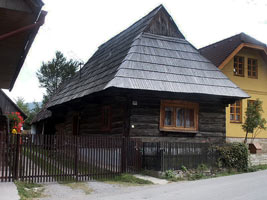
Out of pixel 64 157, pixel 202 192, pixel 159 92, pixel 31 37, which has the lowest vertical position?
pixel 202 192

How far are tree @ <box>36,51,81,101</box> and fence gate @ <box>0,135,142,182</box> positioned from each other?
132 feet

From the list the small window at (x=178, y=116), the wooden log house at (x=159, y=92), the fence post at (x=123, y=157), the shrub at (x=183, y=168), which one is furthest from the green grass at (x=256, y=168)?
the fence post at (x=123, y=157)

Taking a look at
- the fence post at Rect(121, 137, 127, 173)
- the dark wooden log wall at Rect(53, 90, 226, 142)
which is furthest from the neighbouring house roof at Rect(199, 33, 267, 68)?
the fence post at Rect(121, 137, 127, 173)

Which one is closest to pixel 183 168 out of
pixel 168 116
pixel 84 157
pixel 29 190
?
pixel 168 116

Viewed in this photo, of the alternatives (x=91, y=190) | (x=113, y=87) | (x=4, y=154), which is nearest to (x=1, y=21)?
(x=4, y=154)

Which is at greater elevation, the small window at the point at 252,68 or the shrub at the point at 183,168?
the small window at the point at 252,68

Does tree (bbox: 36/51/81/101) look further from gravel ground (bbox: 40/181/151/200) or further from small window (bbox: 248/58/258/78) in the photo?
gravel ground (bbox: 40/181/151/200)

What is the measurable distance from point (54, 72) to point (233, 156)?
41.2 meters

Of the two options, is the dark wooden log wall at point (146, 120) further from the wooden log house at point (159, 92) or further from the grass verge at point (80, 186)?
the grass verge at point (80, 186)

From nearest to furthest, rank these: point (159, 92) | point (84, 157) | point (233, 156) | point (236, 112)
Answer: point (84, 157) < point (233, 156) < point (159, 92) < point (236, 112)

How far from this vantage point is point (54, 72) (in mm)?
50625

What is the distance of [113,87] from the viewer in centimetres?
1184

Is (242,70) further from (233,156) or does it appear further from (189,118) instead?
(233,156)

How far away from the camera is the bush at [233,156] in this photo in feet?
41.5
